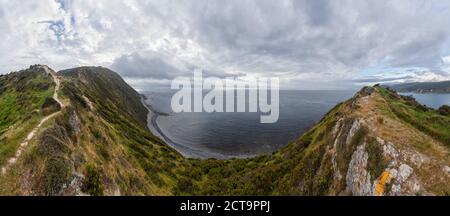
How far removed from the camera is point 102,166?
34.3 m

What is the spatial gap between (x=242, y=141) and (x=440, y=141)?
108 meters

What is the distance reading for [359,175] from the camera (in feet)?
81.6

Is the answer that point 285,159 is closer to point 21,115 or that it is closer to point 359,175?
point 359,175

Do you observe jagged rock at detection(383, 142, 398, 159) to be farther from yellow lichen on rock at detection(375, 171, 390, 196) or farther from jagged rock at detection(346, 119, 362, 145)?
jagged rock at detection(346, 119, 362, 145)

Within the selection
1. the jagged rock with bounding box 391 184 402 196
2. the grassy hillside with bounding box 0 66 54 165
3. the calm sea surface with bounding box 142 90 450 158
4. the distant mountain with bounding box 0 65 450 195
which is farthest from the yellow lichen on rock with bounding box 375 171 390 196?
the calm sea surface with bounding box 142 90 450 158

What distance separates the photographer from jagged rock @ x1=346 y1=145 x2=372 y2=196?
23.2 meters

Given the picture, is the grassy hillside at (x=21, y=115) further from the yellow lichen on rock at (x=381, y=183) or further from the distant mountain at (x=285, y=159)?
the yellow lichen on rock at (x=381, y=183)

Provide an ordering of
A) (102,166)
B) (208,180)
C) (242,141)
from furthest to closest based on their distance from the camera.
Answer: (242,141) < (208,180) < (102,166)

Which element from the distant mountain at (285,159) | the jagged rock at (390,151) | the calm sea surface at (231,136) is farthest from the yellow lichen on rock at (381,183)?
the calm sea surface at (231,136)

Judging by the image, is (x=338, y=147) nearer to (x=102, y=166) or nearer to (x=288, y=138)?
(x=102, y=166)

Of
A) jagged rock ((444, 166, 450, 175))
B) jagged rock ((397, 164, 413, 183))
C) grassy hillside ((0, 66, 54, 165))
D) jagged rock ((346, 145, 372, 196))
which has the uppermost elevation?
grassy hillside ((0, 66, 54, 165))

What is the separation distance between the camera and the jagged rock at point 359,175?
23.2 meters
